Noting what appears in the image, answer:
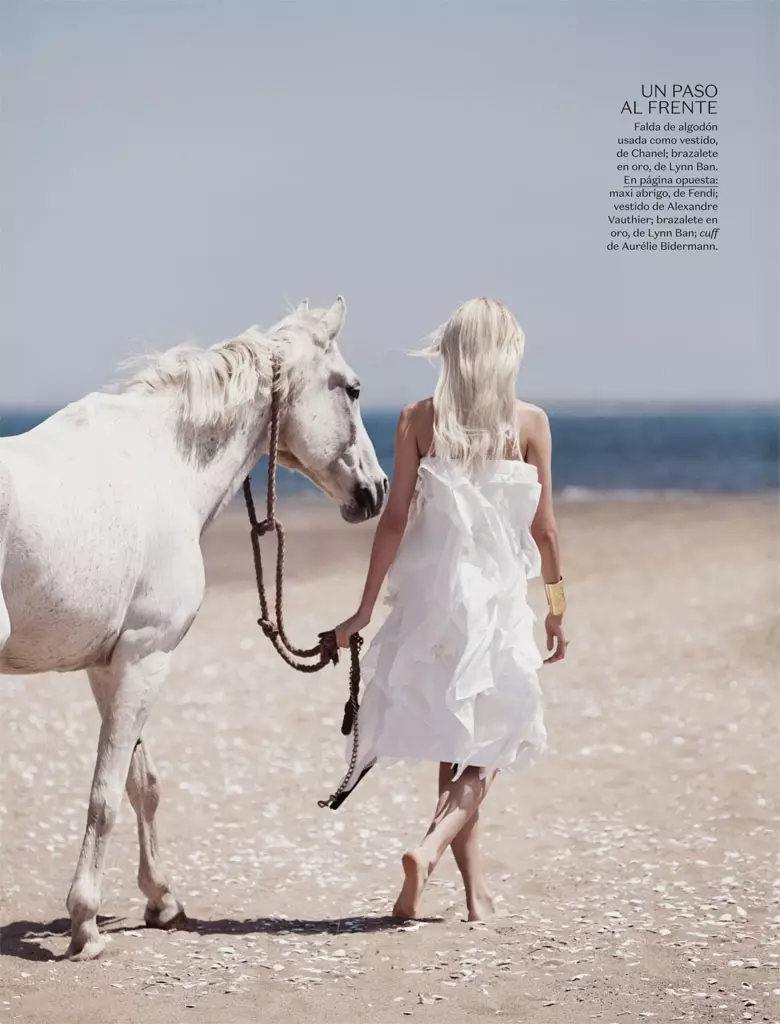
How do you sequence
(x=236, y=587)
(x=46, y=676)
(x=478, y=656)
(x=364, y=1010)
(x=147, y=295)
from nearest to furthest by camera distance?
(x=364, y=1010) < (x=478, y=656) < (x=46, y=676) < (x=236, y=587) < (x=147, y=295)

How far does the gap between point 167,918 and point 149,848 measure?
0.22 meters

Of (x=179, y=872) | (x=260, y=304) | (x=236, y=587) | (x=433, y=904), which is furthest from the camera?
(x=260, y=304)

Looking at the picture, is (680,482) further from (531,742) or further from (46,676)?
(531,742)

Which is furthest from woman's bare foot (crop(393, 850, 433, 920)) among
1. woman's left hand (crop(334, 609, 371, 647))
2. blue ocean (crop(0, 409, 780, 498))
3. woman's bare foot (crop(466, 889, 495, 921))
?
blue ocean (crop(0, 409, 780, 498))

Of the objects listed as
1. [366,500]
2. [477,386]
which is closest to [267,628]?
[366,500]

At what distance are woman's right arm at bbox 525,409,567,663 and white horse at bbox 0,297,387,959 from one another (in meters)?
0.54

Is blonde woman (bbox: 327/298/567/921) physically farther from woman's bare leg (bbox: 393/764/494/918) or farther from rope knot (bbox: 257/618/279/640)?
rope knot (bbox: 257/618/279/640)

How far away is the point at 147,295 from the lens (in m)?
35.2

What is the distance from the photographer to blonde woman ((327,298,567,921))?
11.5 ft

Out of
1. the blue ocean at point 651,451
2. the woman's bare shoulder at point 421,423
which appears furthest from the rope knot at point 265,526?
the blue ocean at point 651,451

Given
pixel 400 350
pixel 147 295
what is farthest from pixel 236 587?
pixel 147 295

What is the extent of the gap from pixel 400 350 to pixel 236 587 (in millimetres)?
8444

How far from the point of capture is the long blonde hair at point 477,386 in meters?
3.49

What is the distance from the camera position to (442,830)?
3.48 meters
